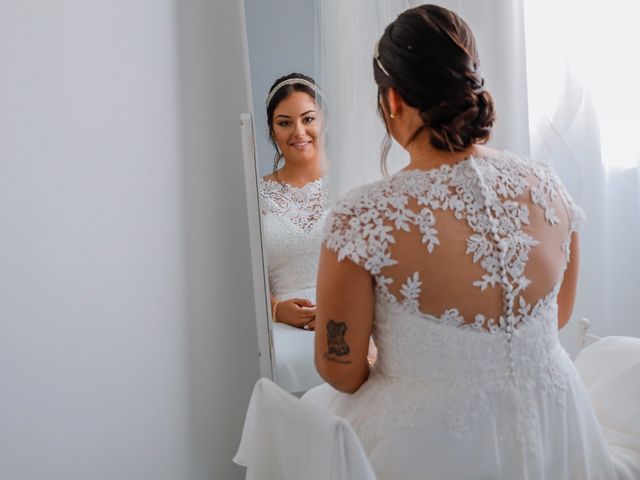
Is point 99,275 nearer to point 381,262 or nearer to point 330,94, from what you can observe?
point 381,262

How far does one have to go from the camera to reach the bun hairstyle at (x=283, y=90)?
1.63 meters

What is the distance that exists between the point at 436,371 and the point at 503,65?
1096mm

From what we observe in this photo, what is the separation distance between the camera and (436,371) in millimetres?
1180

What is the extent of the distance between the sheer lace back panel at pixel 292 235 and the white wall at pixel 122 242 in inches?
5.9

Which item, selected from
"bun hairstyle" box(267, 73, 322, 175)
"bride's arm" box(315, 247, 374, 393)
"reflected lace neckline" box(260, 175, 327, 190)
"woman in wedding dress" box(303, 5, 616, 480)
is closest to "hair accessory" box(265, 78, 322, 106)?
→ "bun hairstyle" box(267, 73, 322, 175)

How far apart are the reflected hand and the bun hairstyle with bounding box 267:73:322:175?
30 cm

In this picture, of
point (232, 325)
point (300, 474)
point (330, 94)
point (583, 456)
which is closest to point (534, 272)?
point (583, 456)

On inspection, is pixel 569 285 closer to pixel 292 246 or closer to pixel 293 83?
pixel 292 246

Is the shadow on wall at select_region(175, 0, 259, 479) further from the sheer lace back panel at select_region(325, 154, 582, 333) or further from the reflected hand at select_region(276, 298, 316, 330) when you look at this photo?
the sheer lace back panel at select_region(325, 154, 582, 333)

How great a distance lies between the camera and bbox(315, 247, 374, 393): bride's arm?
1.15 m

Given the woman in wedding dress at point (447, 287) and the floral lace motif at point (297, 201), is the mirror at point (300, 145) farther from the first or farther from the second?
the woman in wedding dress at point (447, 287)

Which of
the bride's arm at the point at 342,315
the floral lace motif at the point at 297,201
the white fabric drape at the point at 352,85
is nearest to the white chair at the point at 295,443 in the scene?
the bride's arm at the point at 342,315

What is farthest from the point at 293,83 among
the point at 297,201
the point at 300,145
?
the point at 297,201

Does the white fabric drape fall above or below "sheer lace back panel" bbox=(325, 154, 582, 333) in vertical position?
above
